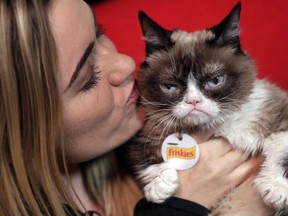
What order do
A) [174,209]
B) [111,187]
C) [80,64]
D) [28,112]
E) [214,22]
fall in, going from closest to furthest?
[28,112]
[80,64]
[174,209]
[111,187]
[214,22]

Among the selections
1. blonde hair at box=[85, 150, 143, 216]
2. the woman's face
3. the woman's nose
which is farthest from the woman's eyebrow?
blonde hair at box=[85, 150, 143, 216]

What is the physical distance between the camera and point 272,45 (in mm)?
1754

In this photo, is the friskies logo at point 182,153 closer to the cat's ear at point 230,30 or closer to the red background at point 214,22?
the cat's ear at point 230,30

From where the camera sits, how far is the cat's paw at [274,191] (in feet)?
3.82

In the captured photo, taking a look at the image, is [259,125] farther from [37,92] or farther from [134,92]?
[37,92]

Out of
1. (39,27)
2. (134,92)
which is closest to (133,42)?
(134,92)

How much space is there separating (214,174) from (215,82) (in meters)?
0.32

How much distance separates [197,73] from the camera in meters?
1.27

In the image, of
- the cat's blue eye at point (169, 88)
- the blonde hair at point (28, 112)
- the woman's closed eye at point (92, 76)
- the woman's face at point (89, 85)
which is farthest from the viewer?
the cat's blue eye at point (169, 88)

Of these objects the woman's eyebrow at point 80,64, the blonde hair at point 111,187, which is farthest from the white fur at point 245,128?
the woman's eyebrow at point 80,64

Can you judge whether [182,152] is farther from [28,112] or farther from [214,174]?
[28,112]

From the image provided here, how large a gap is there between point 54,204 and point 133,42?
39.8 inches

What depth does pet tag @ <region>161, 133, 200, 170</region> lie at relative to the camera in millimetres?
1356

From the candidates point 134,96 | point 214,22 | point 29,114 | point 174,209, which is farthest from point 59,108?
point 214,22
